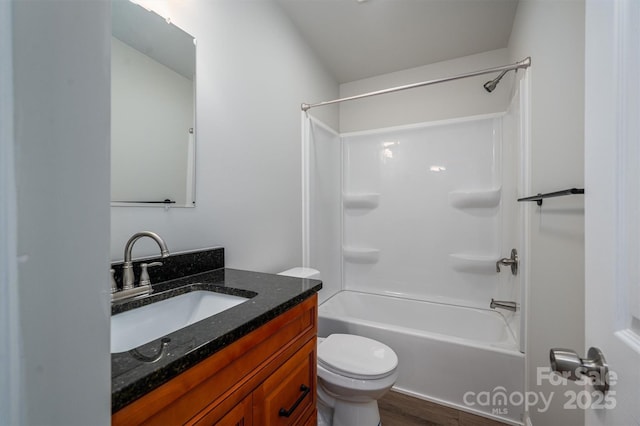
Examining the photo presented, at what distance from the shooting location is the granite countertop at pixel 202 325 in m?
0.45

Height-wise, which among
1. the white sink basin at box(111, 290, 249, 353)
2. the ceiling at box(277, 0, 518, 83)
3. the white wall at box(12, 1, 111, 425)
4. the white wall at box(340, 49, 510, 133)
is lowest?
the white sink basin at box(111, 290, 249, 353)

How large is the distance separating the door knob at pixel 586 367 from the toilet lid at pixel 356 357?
0.98m

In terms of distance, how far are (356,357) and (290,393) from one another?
68 centimetres

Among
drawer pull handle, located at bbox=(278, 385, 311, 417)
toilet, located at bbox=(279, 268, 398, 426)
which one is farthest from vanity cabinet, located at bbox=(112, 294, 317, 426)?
toilet, located at bbox=(279, 268, 398, 426)

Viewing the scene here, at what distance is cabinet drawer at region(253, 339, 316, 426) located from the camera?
2.44ft

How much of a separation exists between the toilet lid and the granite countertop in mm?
618

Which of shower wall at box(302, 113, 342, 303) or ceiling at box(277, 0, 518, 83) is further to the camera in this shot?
shower wall at box(302, 113, 342, 303)

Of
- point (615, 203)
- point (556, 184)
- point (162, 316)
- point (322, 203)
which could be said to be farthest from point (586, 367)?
point (322, 203)

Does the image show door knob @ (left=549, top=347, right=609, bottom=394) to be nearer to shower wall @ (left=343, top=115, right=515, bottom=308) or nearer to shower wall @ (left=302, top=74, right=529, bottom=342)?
shower wall @ (left=302, top=74, right=529, bottom=342)

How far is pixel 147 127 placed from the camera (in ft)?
3.44

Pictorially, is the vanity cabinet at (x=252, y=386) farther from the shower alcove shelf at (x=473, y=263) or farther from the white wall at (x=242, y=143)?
the shower alcove shelf at (x=473, y=263)

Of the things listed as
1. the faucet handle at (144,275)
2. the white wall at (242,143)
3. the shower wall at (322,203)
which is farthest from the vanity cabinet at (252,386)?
the shower wall at (322,203)

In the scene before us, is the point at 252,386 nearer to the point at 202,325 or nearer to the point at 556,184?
the point at 202,325

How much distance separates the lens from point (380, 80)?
2.71m
